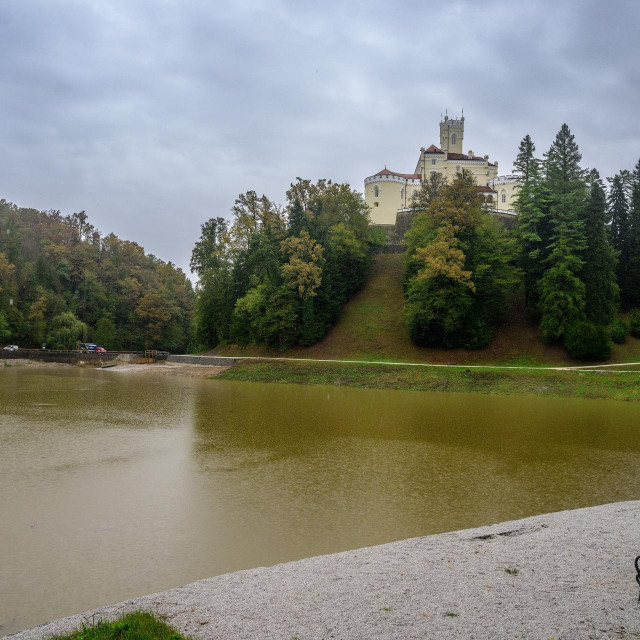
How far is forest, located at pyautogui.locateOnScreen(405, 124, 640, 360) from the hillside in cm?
108

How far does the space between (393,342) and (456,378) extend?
13564 mm

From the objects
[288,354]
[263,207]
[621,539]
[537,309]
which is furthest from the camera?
[263,207]

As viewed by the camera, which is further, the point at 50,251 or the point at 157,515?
the point at 50,251

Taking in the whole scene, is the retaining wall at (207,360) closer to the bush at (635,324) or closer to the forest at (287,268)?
the forest at (287,268)

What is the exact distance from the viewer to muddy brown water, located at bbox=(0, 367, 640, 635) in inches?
275

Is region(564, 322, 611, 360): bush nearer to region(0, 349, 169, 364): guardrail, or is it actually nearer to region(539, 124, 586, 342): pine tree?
region(539, 124, 586, 342): pine tree

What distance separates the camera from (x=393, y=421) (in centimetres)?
2020

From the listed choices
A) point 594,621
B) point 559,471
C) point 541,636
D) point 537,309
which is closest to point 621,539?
point 594,621

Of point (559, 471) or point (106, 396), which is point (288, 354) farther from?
point (559, 471)

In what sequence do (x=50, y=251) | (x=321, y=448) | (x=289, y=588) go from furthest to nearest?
1. (x=50, y=251)
2. (x=321, y=448)
3. (x=289, y=588)

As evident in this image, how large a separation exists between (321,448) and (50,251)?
7706 cm

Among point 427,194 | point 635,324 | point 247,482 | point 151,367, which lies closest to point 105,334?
point 151,367

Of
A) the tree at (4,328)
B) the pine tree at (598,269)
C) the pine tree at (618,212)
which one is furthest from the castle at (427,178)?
the tree at (4,328)

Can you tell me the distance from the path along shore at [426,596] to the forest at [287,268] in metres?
40.8
